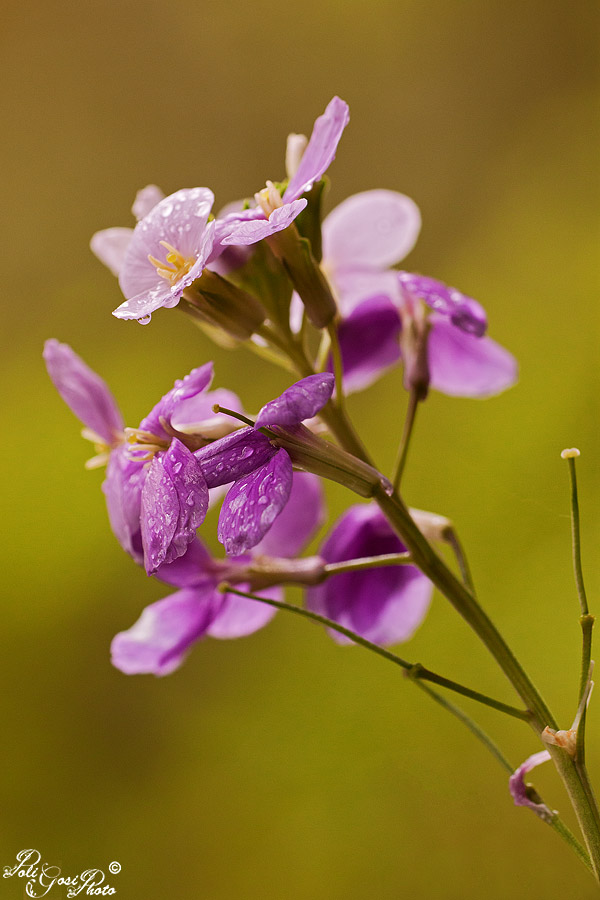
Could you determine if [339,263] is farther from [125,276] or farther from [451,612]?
[451,612]

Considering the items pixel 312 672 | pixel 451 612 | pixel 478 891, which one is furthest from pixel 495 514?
pixel 478 891

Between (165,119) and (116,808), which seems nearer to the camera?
(116,808)

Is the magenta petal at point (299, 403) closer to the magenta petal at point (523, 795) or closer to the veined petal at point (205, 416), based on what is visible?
the veined petal at point (205, 416)

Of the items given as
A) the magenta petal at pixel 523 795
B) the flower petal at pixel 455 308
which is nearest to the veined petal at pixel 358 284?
the flower petal at pixel 455 308

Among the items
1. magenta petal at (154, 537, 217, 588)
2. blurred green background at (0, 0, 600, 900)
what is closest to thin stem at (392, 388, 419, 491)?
magenta petal at (154, 537, 217, 588)

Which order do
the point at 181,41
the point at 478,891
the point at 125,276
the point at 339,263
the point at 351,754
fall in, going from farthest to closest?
1. the point at 181,41
2. the point at 351,754
3. the point at 478,891
4. the point at 339,263
5. the point at 125,276

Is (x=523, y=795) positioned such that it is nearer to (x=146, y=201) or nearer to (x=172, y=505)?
(x=172, y=505)
